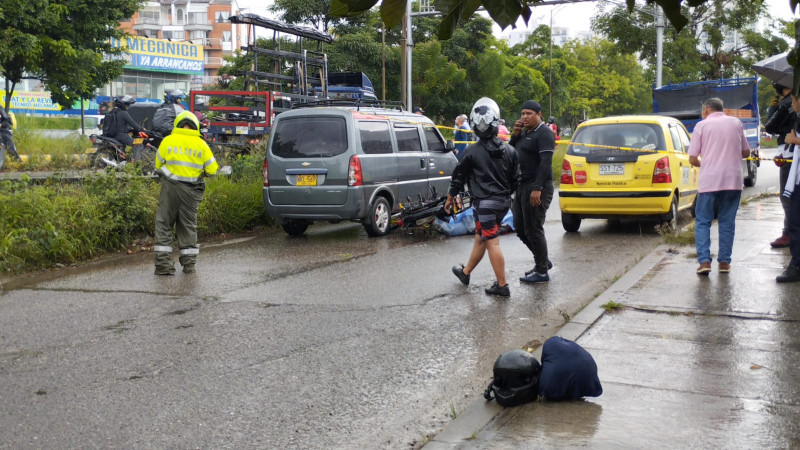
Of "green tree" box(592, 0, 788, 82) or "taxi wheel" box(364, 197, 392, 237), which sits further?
"green tree" box(592, 0, 788, 82)

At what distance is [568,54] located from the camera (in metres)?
69.4

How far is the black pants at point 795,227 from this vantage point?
8.36 meters

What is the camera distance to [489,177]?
8086mm

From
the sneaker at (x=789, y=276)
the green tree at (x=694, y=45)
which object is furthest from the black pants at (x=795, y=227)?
the green tree at (x=694, y=45)

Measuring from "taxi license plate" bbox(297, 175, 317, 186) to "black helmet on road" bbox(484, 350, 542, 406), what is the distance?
25.1 feet

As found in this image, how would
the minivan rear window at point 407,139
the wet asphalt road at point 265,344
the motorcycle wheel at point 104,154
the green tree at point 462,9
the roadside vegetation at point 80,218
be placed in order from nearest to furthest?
the green tree at point 462,9 → the wet asphalt road at point 265,344 → the roadside vegetation at point 80,218 → the minivan rear window at point 407,139 → the motorcycle wheel at point 104,154

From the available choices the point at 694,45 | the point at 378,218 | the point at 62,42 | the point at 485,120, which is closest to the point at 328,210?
the point at 378,218

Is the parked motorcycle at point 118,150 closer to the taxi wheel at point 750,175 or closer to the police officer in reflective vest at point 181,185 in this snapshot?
the police officer in reflective vest at point 181,185

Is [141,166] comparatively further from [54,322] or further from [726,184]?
[726,184]

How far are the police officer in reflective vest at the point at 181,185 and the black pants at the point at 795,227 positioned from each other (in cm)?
607

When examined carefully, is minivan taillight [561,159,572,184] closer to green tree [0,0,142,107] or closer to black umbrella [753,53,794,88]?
black umbrella [753,53,794,88]

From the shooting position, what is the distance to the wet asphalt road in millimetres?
4676

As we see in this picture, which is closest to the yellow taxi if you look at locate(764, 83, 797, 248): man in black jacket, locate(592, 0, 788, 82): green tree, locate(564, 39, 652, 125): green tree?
locate(764, 83, 797, 248): man in black jacket

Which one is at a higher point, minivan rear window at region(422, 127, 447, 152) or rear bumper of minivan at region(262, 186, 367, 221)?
minivan rear window at region(422, 127, 447, 152)
